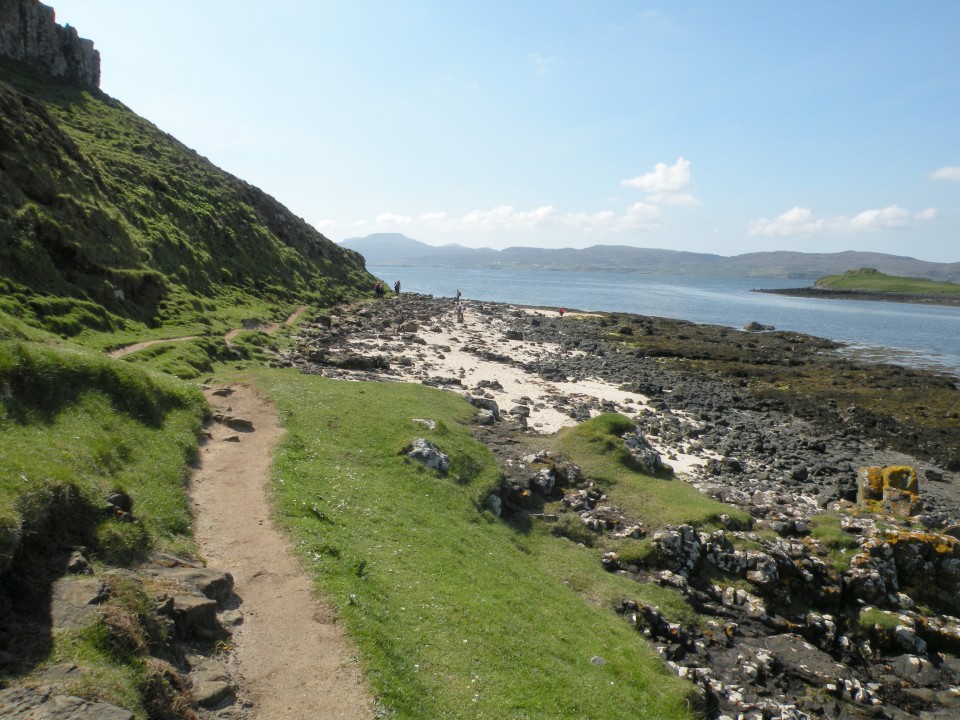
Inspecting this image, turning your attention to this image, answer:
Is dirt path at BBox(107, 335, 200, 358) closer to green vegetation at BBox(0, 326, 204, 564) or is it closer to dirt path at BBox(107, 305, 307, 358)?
dirt path at BBox(107, 305, 307, 358)

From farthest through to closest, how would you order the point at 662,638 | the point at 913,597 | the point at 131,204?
the point at 131,204, the point at 913,597, the point at 662,638

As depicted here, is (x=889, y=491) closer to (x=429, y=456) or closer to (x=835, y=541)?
(x=835, y=541)

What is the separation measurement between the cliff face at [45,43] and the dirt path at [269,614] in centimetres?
8860

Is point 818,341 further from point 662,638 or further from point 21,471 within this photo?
point 21,471

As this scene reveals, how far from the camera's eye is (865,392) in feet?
189

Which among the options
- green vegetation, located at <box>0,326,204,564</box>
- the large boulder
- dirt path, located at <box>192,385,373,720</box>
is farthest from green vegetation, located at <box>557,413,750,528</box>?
green vegetation, located at <box>0,326,204,564</box>

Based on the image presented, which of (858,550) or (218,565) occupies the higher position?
(218,565)

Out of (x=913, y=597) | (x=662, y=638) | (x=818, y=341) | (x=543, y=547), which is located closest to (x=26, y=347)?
(x=543, y=547)

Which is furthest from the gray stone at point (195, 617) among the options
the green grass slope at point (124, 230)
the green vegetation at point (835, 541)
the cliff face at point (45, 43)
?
the cliff face at point (45, 43)

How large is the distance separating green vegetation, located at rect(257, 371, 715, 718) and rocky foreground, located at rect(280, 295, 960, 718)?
1995mm

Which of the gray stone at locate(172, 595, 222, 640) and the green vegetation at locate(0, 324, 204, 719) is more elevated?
the green vegetation at locate(0, 324, 204, 719)

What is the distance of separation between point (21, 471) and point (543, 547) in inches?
659

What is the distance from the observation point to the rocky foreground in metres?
18.2

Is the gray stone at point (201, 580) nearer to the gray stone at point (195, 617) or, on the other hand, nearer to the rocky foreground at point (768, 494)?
the gray stone at point (195, 617)
